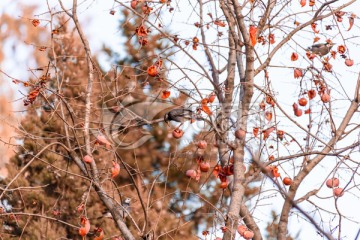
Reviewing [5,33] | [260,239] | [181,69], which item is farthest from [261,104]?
[5,33]

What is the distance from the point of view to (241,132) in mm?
4363

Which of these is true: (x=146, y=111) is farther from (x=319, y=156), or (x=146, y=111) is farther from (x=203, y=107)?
(x=319, y=156)

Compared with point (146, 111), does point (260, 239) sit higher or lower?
lower

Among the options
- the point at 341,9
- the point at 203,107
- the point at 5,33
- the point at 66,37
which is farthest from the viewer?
the point at 5,33

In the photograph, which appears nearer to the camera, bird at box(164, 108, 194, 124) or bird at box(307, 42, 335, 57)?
bird at box(164, 108, 194, 124)

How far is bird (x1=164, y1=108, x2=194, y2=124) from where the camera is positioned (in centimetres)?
439

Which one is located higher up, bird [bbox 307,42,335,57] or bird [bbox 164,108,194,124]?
bird [bbox 307,42,335,57]

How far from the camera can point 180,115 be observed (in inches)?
173

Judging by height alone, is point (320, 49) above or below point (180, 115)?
above

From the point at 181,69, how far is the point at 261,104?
0.58 m

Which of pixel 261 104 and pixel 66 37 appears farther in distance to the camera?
pixel 66 37

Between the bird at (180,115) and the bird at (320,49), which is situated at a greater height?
the bird at (320,49)

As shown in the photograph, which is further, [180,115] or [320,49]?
[320,49]

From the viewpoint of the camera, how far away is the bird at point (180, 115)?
439cm
